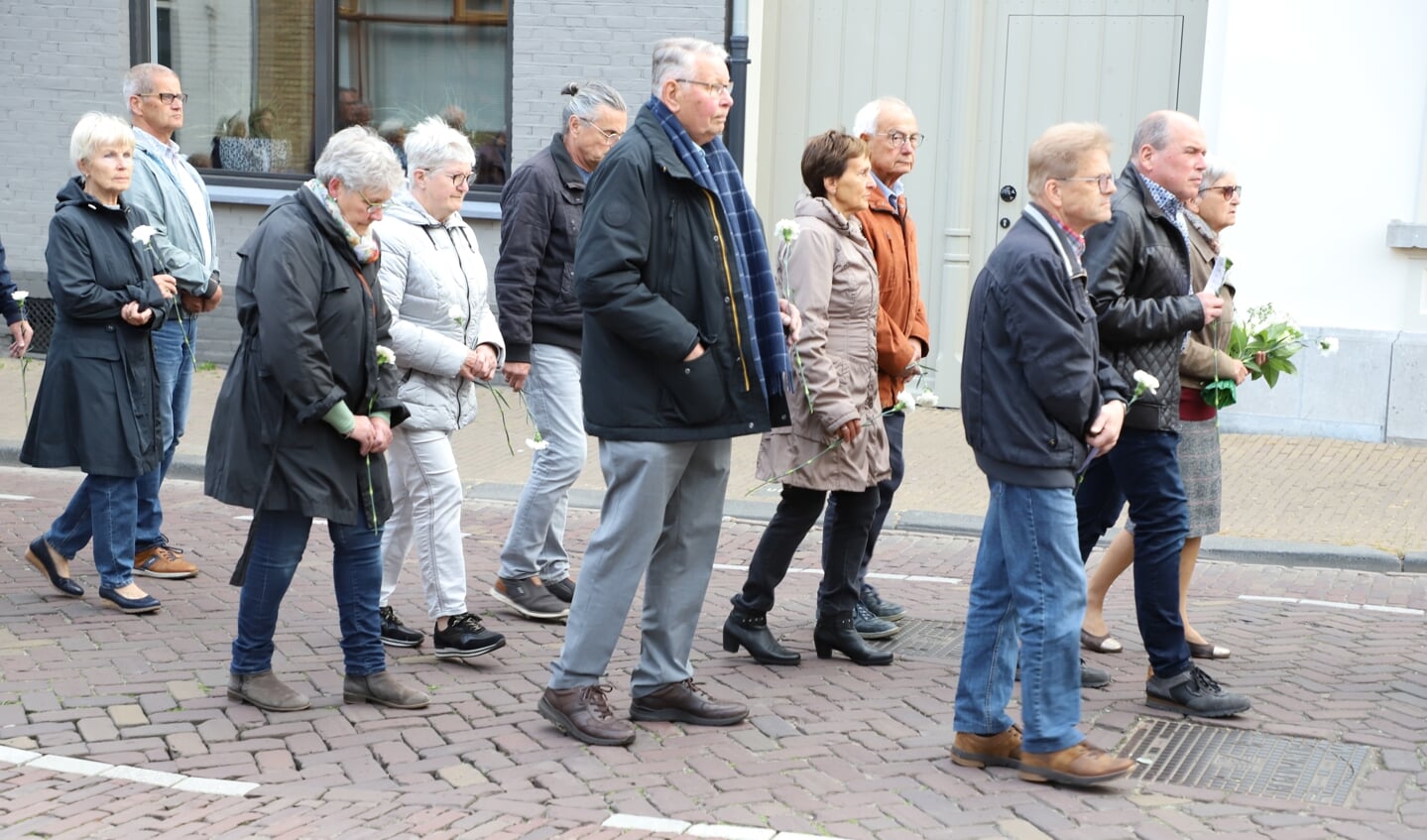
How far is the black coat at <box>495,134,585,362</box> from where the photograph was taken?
19.8 feet

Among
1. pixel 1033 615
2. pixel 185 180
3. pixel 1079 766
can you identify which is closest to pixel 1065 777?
pixel 1079 766

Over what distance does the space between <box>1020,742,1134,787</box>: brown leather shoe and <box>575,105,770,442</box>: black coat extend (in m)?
1.20

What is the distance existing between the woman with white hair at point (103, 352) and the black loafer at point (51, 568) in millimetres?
215

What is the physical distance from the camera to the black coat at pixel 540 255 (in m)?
6.03

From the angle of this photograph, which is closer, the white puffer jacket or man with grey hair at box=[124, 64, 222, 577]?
the white puffer jacket

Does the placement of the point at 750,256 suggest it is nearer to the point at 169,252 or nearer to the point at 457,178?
the point at 457,178

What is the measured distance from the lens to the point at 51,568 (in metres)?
6.36

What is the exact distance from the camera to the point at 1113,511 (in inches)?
231

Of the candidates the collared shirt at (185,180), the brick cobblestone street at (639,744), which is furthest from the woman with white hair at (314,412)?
the collared shirt at (185,180)

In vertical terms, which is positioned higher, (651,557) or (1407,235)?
(1407,235)

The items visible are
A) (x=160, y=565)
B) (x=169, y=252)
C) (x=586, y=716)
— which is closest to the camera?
(x=586, y=716)

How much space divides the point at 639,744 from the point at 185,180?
3.48m

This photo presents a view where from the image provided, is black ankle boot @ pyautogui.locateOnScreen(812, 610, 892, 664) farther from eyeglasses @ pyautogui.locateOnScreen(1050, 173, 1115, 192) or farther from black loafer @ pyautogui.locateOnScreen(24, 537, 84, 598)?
black loafer @ pyautogui.locateOnScreen(24, 537, 84, 598)

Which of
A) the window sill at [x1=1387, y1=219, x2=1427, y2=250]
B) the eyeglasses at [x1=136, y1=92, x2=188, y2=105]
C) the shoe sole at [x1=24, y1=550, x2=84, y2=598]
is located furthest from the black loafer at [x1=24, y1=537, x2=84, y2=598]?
the window sill at [x1=1387, y1=219, x2=1427, y2=250]
